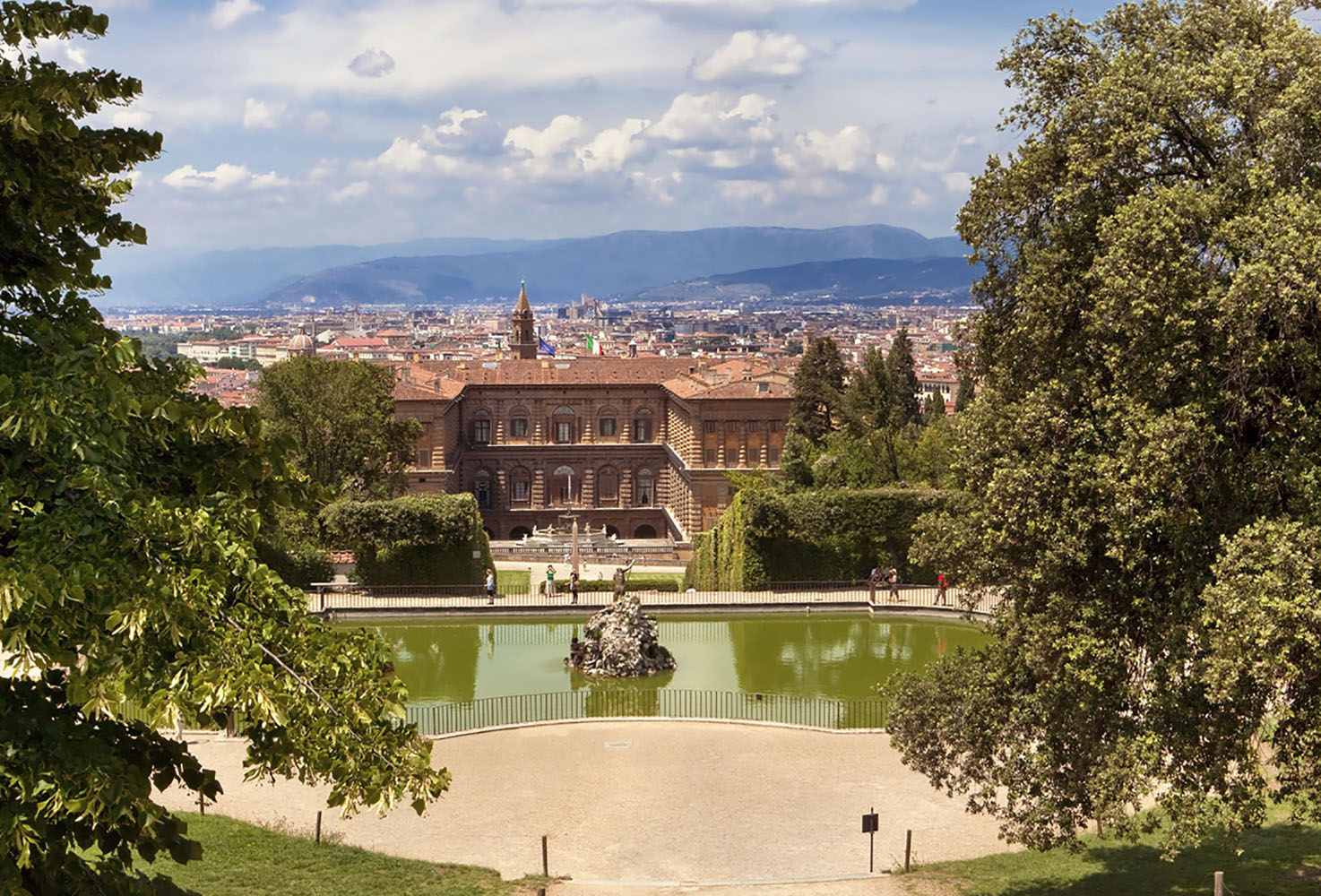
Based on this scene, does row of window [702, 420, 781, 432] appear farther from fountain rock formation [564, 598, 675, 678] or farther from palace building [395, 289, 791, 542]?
fountain rock formation [564, 598, 675, 678]

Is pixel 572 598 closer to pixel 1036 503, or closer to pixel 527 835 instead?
pixel 527 835

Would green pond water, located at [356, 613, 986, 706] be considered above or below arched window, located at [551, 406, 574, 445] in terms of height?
below

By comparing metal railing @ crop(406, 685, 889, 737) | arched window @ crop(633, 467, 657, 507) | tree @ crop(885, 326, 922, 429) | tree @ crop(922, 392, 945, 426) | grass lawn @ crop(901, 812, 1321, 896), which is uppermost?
tree @ crop(885, 326, 922, 429)

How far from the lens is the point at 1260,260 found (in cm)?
1169

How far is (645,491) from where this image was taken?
7625cm

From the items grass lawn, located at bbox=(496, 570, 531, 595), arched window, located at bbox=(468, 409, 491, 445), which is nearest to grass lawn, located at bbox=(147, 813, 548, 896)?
grass lawn, located at bbox=(496, 570, 531, 595)

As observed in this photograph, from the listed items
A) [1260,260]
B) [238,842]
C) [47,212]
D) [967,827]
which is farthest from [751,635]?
[47,212]

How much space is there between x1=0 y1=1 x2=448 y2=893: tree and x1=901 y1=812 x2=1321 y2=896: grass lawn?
10.4 m

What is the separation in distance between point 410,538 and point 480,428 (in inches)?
1344

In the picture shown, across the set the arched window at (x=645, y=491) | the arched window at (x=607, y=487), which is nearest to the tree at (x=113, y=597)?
the arched window at (x=607, y=487)

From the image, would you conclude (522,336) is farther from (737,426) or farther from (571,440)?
(737,426)

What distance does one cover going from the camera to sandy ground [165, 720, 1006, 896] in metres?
17.6

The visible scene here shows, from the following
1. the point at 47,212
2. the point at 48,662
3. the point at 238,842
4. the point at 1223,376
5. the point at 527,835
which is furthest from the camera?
the point at 527,835

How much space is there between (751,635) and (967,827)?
17009mm
